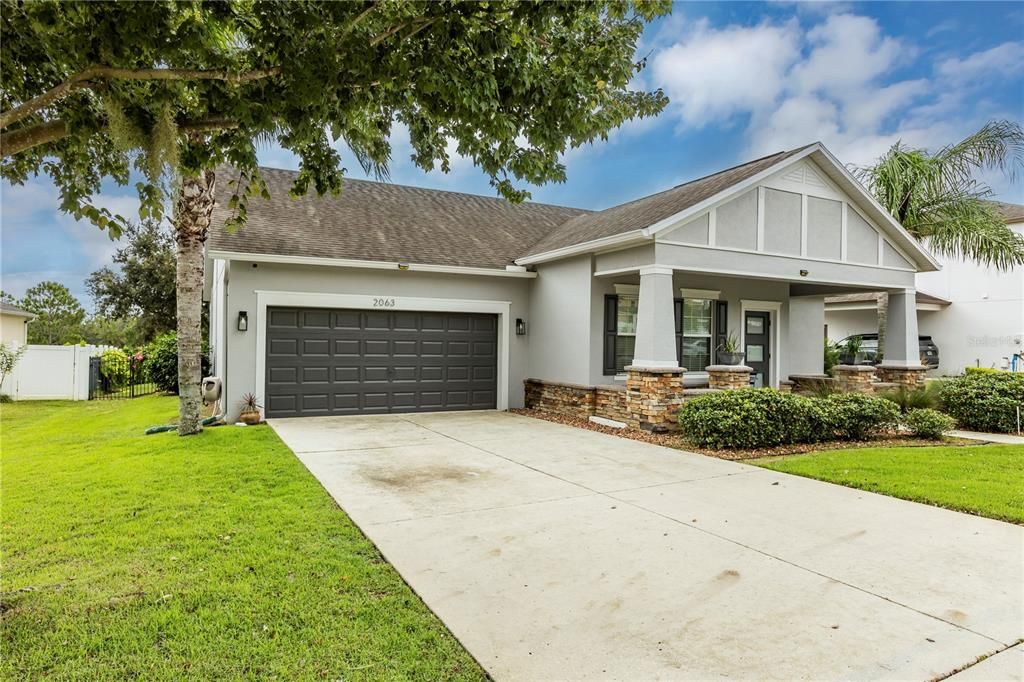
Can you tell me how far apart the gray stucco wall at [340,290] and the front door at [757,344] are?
554cm

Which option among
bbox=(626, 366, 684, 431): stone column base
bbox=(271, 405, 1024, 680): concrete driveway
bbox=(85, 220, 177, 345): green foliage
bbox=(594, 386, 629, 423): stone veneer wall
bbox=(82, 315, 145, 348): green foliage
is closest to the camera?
bbox=(271, 405, 1024, 680): concrete driveway

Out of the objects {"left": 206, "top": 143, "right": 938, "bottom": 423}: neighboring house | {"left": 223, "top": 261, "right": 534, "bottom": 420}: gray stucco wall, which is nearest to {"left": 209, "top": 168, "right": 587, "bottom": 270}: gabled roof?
{"left": 206, "top": 143, "right": 938, "bottom": 423}: neighboring house

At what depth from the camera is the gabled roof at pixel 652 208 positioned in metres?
11.2

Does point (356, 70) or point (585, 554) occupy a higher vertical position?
point (356, 70)

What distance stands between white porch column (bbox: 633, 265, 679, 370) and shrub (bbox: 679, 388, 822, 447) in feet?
3.72

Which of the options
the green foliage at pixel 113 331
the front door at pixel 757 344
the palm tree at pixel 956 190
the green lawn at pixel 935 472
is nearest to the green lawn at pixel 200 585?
the green lawn at pixel 935 472

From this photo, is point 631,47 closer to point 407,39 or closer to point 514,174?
point 514,174

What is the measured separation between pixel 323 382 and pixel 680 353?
788 cm

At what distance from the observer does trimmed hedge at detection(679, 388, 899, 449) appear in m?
9.08

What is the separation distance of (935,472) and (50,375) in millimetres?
21043

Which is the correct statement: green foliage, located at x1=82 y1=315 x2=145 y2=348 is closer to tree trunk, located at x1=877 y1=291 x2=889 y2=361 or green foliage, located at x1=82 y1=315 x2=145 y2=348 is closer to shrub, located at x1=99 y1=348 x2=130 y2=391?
shrub, located at x1=99 y1=348 x2=130 y2=391

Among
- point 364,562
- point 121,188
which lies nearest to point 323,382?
point 121,188

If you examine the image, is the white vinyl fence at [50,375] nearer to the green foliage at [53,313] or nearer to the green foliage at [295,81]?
the green foliage at [295,81]

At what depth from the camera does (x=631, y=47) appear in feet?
14.5
